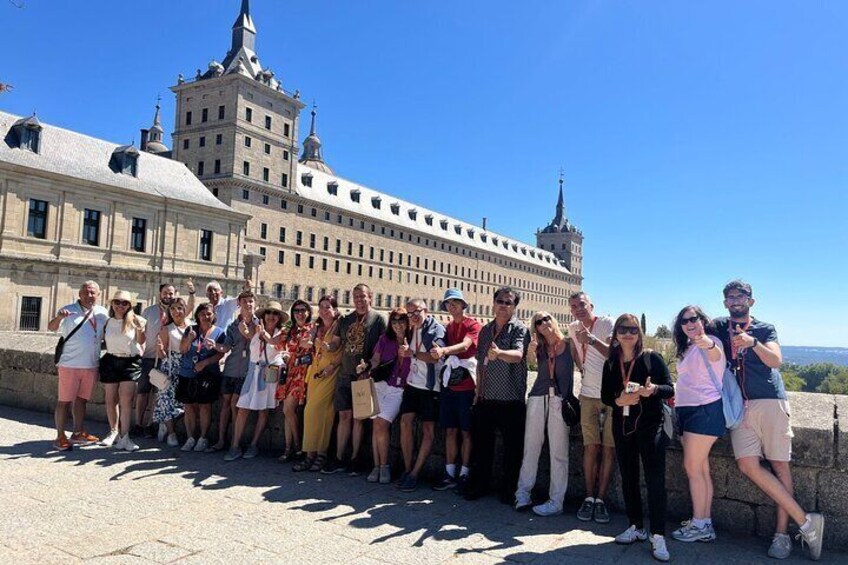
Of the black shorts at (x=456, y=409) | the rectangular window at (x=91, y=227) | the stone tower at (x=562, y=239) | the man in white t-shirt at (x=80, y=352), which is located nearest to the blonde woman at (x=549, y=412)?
the black shorts at (x=456, y=409)

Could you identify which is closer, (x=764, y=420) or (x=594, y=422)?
(x=764, y=420)

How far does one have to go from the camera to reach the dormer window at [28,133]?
28.6 m

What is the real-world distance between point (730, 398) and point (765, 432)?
0.99 feet

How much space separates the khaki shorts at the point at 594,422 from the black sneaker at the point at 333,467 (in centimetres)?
245

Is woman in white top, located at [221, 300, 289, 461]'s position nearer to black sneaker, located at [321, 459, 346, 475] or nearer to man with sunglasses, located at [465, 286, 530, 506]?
black sneaker, located at [321, 459, 346, 475]

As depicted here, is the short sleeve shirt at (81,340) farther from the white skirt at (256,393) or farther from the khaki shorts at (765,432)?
the khaki shorts at (765,432)

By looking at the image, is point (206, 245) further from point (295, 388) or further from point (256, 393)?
point (295, 388)

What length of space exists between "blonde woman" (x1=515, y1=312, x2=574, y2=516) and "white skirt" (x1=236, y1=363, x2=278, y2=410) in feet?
9.23

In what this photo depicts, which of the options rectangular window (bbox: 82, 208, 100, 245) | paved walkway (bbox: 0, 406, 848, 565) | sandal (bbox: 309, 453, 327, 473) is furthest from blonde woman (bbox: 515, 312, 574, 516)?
rectangular window (bbox: 82, 208, 100, 245)

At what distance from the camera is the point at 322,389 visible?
5684 millimetres

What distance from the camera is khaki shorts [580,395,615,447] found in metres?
4.37

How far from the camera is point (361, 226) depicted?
220 feet

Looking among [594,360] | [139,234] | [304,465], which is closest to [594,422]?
[594,360]

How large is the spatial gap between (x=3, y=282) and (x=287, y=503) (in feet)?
97.4
